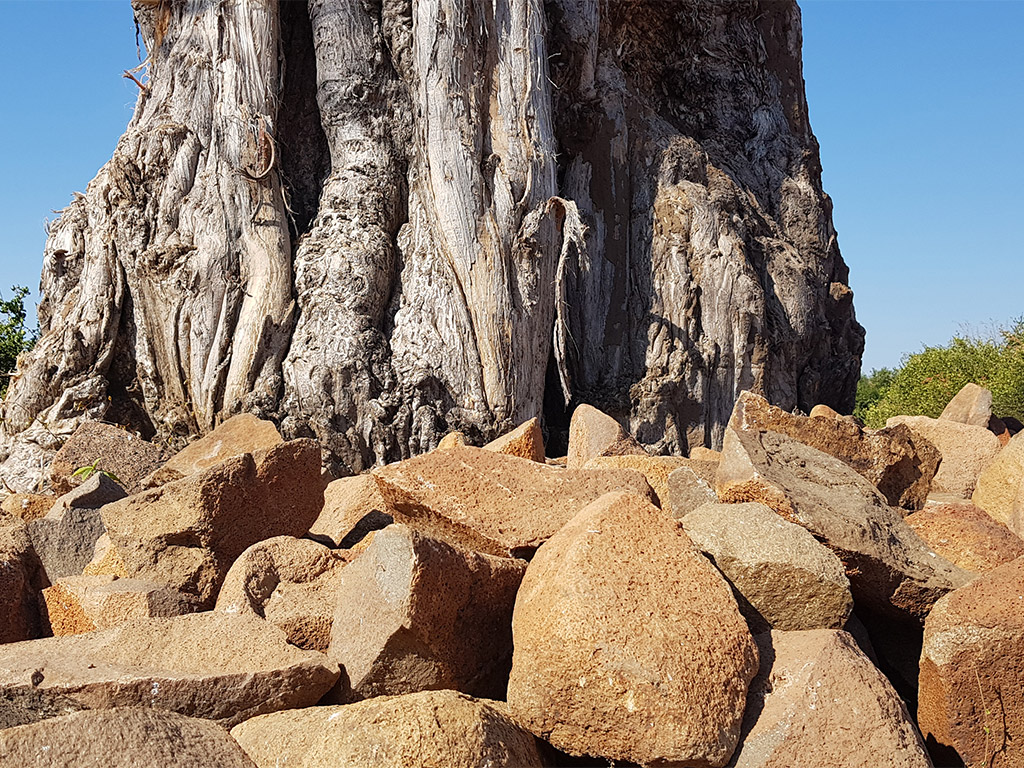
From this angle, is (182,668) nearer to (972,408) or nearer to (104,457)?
(104,457)

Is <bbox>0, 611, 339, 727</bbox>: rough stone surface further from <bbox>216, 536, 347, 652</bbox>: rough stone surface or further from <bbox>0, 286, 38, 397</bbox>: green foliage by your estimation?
<bbox>0, 286, 38, 397</bbox>: green foliage

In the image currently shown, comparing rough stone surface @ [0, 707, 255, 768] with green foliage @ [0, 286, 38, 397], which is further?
green foliage @ [0, 286, 38, 397]

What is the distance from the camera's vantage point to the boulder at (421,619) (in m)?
2.05

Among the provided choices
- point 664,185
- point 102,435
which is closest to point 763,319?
point 664,185

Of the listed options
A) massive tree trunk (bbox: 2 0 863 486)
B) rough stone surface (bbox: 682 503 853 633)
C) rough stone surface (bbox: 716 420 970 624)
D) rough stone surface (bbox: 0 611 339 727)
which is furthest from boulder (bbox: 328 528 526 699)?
massive tree trunk (bbox: 2 0 863 486)

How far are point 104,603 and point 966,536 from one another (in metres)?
2.59

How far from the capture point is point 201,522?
2.76 meters

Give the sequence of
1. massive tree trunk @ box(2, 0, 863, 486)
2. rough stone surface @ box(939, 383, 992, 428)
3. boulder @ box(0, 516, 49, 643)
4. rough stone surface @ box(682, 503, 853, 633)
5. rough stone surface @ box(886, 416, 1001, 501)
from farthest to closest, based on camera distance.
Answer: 1. massive tree trunk @ box(2, 0, 863, 486)
2. rough stone surface @ box(939, 383, 992, 428)
3. rough stone surface @ box(886, 416, 1001, 501)
4. boulder @ box(0, 516, 49, 643)
5. rough stone surface @ box(682, 503, 853, 633)

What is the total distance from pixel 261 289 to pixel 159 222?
84cm

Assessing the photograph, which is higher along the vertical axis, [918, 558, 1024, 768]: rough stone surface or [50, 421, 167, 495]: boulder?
[50, 421, 167, 495]: boulder

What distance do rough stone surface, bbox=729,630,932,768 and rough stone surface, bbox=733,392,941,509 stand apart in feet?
4.37

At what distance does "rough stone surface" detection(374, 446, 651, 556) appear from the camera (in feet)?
8.24

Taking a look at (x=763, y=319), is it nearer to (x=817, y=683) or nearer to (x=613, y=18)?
(x=613, y=18)

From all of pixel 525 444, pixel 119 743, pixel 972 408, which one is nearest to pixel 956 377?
pixel 972 408
